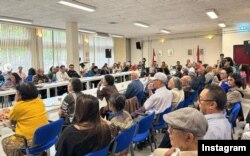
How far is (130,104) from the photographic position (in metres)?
5.07

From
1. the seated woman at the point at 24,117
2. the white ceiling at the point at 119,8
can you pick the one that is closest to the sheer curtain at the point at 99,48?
the white ceiling at the point at 119,8

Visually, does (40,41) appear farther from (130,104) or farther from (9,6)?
(130,104)

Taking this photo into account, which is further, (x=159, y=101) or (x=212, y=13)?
(x=212, y=13)

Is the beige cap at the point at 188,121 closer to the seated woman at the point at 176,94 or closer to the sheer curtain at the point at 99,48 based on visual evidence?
the seated woman at the point at 176,94

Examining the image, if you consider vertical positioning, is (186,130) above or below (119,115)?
above

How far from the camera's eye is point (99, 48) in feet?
57.0

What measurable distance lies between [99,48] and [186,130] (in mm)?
16239

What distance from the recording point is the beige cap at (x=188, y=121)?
142 centimetres

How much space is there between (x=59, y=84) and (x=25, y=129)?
5261 millimetres

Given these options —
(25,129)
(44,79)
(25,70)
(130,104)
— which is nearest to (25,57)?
(25,70)

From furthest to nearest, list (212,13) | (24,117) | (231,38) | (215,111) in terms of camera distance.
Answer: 1. (231,38)
2. (212,13)
3. (24,117)
4. (215,111)

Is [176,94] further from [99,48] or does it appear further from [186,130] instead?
[99,48]

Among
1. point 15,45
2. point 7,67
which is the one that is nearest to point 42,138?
point 7,67

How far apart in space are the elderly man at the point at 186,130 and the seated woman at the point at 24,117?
7.10ft
